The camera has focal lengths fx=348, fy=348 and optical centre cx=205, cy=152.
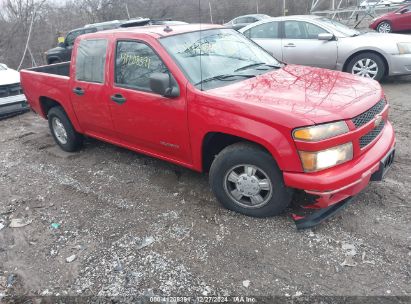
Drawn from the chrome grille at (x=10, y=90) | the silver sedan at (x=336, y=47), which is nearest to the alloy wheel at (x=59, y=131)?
the chrome grille at (x=10, y=90)

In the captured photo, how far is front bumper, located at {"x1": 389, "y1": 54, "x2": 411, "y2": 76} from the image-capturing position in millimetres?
6762

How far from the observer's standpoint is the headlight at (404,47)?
22.3ft

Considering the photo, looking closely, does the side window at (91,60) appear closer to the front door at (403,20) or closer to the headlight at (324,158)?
the headlight at (324,158)

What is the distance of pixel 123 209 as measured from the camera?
3.75m

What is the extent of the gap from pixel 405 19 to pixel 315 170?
12.7 m

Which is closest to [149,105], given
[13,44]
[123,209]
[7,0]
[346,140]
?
[123,209]

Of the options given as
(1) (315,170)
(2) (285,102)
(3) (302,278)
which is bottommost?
(3) (302,278)

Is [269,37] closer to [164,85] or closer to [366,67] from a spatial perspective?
[366,67]

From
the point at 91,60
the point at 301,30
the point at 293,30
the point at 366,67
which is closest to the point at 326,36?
the point at 301,30

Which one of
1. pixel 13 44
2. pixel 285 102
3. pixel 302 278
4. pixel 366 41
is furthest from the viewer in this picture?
pixel 13 44

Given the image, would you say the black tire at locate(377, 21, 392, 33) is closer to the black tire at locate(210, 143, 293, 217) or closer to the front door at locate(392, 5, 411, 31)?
the front door at locate(392, 5, 411, 31)

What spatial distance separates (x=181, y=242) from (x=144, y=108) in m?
1.47

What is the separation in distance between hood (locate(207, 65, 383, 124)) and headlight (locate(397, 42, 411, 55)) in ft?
13.1

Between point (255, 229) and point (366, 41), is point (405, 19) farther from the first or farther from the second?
point (255, 229)
